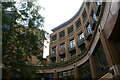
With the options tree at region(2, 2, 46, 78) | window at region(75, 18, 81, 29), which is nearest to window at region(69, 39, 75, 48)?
window at region(75, 18, 81, 29)

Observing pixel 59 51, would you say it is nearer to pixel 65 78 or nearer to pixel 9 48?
pixel 65 78

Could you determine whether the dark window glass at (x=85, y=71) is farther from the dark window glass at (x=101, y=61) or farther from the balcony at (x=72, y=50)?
the balcony at (x=72, y=50)

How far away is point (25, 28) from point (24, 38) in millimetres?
1039

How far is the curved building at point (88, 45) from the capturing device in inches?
348

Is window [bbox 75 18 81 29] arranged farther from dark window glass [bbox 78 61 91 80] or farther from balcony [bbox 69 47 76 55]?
dark window glass [bbox 78 61 91 80]

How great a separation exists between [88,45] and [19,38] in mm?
12500

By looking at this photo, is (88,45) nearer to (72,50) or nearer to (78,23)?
(72,50)

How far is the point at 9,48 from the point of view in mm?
7590

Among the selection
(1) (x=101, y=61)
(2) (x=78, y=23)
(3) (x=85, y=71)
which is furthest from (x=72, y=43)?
(1) (x=101, y=61)

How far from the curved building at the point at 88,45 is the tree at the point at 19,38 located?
2.98 meters

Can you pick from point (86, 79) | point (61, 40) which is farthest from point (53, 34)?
point (86, 79)

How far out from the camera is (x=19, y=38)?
8078 mm

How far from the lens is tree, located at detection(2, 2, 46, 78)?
23.4 feet

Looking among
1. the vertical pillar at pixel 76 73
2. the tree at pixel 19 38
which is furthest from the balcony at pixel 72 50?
the tree at pixel 19 38
